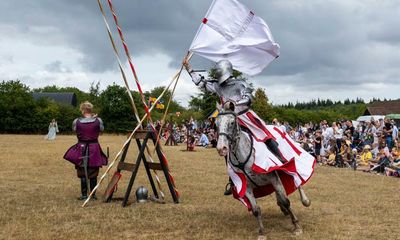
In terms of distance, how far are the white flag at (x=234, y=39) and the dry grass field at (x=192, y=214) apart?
9.70 ft

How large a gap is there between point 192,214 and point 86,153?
296 cm

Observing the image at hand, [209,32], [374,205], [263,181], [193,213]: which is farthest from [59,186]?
[374,205]

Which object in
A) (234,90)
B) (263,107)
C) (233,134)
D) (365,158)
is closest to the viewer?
(233,134)

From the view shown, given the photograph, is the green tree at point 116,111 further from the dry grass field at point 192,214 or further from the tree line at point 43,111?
the dry grass field at point 192,214

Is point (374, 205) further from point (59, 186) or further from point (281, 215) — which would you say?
point (59, 186)

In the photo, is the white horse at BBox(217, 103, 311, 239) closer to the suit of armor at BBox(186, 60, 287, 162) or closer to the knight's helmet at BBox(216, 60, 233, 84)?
the suit of armor at BBox(186, 60, 287, 162)

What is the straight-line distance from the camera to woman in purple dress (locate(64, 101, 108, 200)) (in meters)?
10.2

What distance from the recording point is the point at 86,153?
404 inches

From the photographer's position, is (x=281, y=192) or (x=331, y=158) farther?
(x=331, y=158)

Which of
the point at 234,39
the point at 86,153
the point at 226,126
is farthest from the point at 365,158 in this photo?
the point at 226,126

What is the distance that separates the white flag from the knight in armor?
1.17 meters

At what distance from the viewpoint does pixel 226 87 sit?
790 centimetres

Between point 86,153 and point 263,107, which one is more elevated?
point 263,107

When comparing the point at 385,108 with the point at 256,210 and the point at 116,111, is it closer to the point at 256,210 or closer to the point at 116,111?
the point at 116,111
